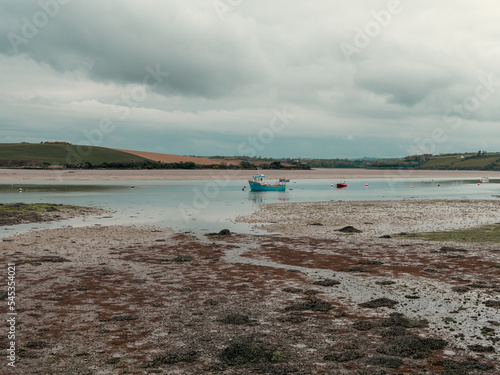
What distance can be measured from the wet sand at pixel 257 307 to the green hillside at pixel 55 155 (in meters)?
140

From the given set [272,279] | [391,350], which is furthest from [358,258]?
[391,350]

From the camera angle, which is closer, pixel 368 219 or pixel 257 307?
pixel 257 307

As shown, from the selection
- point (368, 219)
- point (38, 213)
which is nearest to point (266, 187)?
point (368, 219)

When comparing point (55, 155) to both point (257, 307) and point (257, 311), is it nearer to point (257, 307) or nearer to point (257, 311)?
point (257, 307)

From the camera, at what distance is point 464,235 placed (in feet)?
104

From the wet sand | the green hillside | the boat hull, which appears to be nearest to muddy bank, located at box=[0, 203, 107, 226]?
the wet sand

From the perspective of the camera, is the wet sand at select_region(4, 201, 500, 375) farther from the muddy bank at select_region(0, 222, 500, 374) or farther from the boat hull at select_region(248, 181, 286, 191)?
the boat hull at select_region(248, 181, 286, 191)

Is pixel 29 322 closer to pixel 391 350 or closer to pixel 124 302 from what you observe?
pixel 124 302

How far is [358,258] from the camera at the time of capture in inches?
944

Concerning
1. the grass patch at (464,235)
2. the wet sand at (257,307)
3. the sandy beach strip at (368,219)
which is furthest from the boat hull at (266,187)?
the wet sand at (257,307)

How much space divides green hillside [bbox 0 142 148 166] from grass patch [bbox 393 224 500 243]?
5785 inches

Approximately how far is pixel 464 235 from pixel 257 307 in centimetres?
2311

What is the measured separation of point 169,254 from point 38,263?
23.9 feet

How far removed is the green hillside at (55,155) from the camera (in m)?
154
